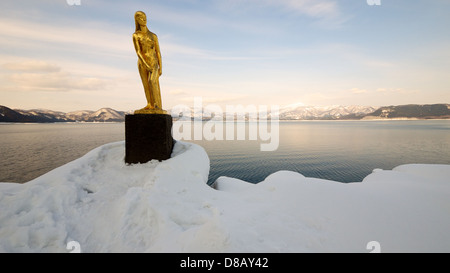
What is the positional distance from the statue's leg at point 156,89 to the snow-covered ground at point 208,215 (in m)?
3.10

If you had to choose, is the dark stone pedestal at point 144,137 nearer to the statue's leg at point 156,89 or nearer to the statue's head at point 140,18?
the statue's leg at point 156,89

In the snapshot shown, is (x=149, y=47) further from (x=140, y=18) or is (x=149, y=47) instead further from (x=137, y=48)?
(x=140, y=18)

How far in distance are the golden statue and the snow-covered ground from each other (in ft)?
10.0

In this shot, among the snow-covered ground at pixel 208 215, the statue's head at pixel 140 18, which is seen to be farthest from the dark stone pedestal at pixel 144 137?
the statue's head at pixel 140 18

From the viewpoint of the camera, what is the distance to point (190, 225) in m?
4.18

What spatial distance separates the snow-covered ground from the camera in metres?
3.41

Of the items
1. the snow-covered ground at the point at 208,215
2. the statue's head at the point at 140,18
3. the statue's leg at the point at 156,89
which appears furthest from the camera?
the statue's leg at the point at 156,89

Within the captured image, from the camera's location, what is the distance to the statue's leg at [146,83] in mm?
7785

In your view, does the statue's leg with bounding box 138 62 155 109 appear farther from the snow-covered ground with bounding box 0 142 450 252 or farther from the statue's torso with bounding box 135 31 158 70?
the snow-covered ground with bounding box 0 142 450 252

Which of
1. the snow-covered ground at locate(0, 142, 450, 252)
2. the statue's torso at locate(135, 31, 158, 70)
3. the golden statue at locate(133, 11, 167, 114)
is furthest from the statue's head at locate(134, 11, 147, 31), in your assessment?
the snow-covered ground at locate(0, 142, 450, 252)

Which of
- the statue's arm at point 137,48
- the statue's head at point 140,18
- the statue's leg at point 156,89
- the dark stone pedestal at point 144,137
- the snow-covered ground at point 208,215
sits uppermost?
the statue's head at point 140,18

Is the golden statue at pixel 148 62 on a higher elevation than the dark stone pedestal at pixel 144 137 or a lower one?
higher

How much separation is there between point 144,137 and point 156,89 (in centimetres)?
218
